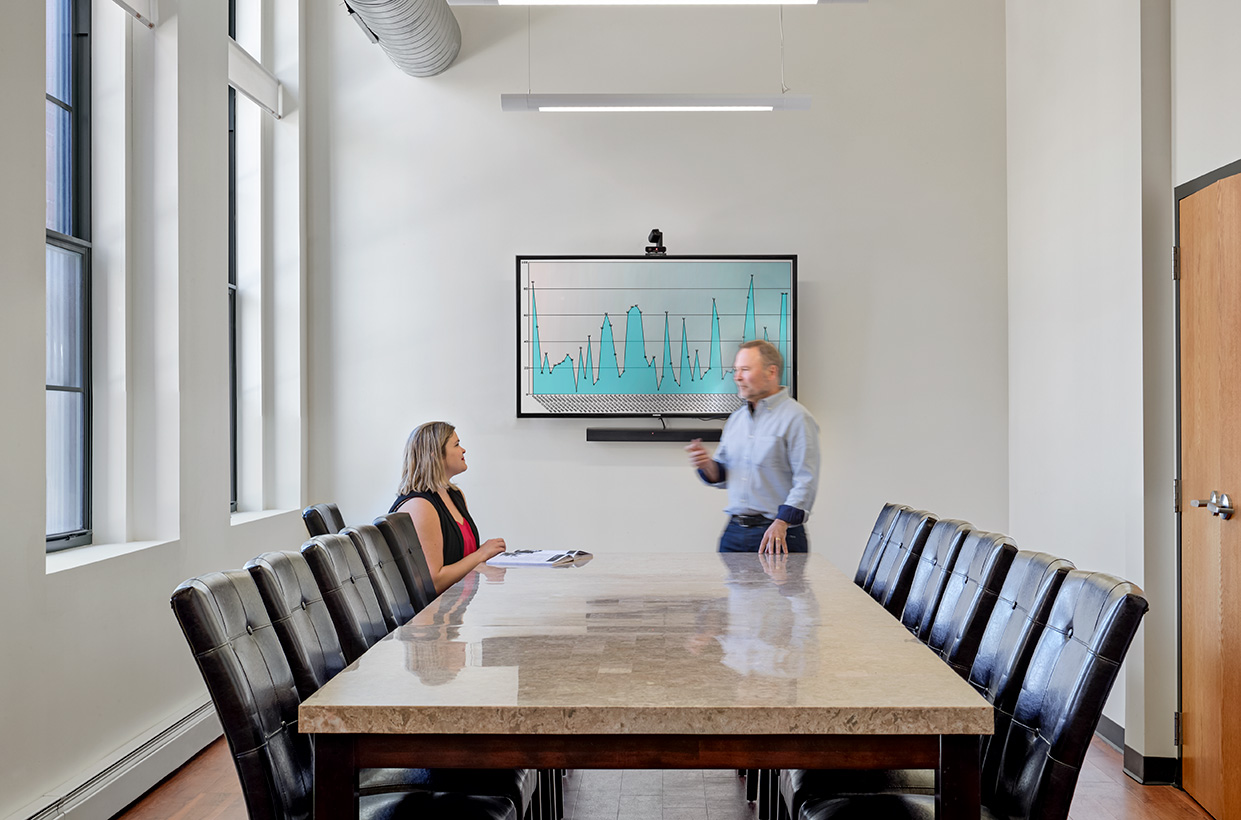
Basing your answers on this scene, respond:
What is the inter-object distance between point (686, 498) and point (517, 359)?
119cm

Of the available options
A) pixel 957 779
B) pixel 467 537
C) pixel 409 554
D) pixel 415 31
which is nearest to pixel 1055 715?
pixel 957 779

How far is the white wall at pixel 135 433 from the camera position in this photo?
2861mm

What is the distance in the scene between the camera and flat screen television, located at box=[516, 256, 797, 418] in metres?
5.15

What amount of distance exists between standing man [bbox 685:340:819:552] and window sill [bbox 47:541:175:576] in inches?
85.0

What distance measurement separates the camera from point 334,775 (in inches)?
62.5

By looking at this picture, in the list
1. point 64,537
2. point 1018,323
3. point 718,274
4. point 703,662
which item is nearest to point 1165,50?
point 1018,323

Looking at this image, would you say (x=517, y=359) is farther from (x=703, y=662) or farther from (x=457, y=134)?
(x=703, y=662)

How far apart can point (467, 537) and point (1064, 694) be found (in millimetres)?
2345

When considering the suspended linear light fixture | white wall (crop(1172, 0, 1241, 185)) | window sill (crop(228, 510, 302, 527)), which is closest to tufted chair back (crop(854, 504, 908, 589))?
white wall (crop(1172, 0, 1241, 185))

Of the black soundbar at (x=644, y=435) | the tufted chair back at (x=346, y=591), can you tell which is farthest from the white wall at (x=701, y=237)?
the tufted chair back at (x=346, y=591)

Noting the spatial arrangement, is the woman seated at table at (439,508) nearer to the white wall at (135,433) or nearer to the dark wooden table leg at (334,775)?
the white wall at (135,433)

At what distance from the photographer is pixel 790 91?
5.30 meters

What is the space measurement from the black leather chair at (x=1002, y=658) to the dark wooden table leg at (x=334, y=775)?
0.98 metres

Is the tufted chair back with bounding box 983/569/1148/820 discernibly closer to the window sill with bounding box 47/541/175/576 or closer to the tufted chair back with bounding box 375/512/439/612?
the tufted chair back with bounding box 375/512/439/612
